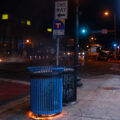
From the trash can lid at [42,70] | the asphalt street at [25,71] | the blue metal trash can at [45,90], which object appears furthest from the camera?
the asphalt street at [25,71]

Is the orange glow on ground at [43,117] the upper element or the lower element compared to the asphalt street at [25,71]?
lower

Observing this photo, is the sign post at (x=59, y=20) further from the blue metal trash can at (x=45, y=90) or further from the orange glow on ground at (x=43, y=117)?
the orange glow on ground at (x=43, y=117)

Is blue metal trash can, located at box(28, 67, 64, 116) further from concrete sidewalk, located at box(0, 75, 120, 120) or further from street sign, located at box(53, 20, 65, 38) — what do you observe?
street sign, located at box(53, 20, 65, 38)

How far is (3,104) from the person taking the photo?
6.30 meters

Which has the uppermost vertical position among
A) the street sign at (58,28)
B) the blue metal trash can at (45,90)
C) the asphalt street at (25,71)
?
the street sign at (58,28)

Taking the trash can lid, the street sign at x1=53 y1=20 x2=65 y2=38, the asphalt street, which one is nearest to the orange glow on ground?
the trash can lid

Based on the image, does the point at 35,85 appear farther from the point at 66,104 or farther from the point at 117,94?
the point at 117,94

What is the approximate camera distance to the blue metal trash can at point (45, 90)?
498 cm

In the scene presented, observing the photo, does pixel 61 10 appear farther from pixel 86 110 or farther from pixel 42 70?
pixel 86 110

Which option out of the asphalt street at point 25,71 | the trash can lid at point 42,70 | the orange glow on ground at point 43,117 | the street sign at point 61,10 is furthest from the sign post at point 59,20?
the asphalt street at point 25,71

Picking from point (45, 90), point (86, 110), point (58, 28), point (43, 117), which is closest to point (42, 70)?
point (45, 90)

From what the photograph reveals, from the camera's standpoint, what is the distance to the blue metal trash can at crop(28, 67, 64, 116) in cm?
498

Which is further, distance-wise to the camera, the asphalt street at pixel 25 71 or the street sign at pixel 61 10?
the asphalt street at pixel 25 71

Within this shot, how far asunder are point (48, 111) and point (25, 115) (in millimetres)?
712
